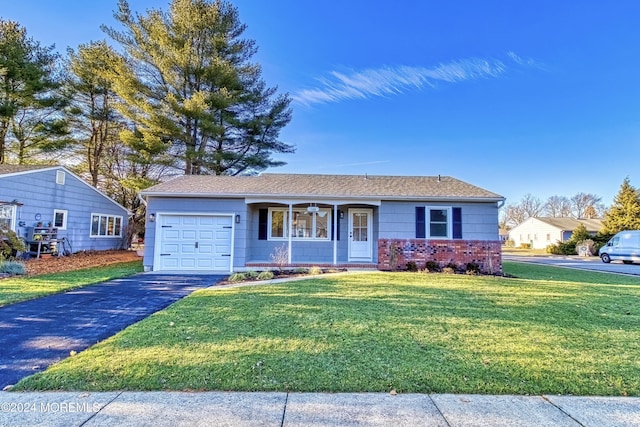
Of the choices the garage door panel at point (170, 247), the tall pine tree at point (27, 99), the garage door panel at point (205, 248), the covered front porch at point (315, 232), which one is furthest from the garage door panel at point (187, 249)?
the tall pine tree at point (27, 99)

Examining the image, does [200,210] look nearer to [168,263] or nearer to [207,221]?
[207,221]

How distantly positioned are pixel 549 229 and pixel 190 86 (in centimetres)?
4152

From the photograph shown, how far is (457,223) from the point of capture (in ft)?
39.7

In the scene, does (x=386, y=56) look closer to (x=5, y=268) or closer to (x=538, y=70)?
(x=538, y=70)

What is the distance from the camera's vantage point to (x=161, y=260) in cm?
1159

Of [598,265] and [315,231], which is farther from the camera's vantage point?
[598,265]

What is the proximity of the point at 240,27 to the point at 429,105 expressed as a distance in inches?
490

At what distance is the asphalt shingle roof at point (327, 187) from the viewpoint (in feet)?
38.9

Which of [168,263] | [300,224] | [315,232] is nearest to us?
[168,263]

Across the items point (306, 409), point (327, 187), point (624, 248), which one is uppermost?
point (327, 187)

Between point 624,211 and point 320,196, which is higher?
point 624,211

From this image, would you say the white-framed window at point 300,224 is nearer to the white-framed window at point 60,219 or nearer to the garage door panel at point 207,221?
the garage door panel at point 207,221

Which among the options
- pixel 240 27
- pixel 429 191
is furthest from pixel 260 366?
pixel 240 27

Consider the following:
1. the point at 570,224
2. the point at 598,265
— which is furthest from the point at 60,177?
the point at 570,224
